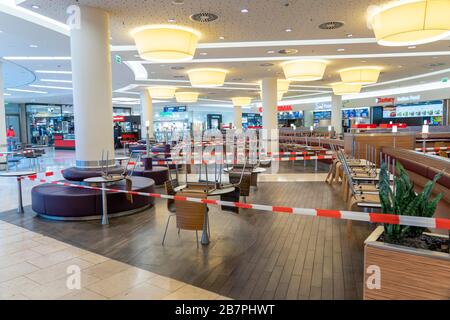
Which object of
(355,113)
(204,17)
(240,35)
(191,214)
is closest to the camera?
(191,214)

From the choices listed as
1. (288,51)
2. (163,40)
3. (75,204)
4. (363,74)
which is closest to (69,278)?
(75,204)

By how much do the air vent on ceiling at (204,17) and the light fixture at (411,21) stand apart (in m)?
3.19

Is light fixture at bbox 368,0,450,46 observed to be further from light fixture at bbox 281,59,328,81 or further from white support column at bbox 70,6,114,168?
white support column at bbox 70,6,114,168

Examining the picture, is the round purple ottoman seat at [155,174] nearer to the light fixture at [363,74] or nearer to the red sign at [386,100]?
the light fixture at [363,74]

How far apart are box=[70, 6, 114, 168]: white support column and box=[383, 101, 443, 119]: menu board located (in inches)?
854

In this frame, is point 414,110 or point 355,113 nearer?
point 414,110

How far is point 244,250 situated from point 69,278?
1877 mm

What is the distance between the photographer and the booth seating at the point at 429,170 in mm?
4512

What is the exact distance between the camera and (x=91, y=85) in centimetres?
627

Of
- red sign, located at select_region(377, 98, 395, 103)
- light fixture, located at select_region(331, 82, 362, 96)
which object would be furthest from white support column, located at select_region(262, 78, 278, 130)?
red sign, located at select_region(377, 98, 395, 103)

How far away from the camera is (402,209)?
8.06 feet

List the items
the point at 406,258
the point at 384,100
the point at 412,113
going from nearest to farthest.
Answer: the point at 406,258 → the point at 384,100 → the point at 412,113

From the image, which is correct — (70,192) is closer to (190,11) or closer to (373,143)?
(190,11)

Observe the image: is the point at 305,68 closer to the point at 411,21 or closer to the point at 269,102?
the point at 269,102
